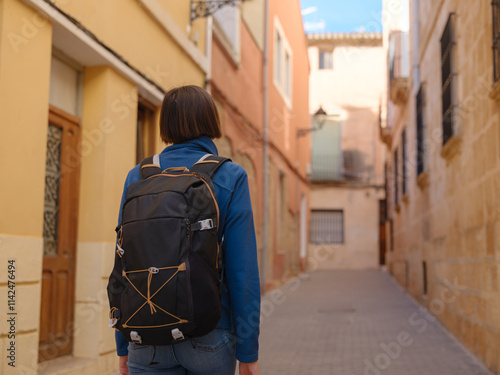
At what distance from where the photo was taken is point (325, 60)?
30.2 meters

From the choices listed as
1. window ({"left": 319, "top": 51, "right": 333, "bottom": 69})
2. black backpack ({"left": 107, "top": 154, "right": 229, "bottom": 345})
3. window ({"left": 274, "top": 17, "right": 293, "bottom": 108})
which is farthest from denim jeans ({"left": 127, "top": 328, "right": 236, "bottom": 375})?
window ({"left": 319, "top": 51, "right": 333, "bottom": 69})

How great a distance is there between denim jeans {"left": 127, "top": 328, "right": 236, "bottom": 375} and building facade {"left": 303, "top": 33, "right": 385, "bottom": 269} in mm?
23893

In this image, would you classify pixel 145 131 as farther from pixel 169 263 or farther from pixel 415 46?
pixel 415 46

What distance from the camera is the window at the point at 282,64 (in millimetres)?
16352

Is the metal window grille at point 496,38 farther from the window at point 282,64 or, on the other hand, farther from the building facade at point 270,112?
the window at point 282,64

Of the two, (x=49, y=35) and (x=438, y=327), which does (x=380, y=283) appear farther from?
(x=49, y=35)

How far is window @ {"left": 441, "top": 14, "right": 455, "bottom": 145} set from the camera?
7653mm

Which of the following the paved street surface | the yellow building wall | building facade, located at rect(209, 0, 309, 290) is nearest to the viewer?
the yellow building wall

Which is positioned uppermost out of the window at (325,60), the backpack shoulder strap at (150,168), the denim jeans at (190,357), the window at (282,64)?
the window at (325,60)

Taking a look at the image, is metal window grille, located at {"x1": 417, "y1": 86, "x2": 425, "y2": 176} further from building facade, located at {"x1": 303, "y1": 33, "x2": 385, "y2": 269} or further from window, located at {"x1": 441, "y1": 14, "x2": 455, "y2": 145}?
building facade, located at {"x1": 303, "y1": 33, "x2": 385, "y2": 269}

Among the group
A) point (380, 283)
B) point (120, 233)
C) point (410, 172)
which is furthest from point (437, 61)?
point (380, 283)

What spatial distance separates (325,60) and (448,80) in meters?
22.7

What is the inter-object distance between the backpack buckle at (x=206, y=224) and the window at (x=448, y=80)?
615cm

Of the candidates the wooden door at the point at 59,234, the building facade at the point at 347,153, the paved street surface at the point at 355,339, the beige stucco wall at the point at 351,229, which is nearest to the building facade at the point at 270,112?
the paved street surface at the point at 355,339
